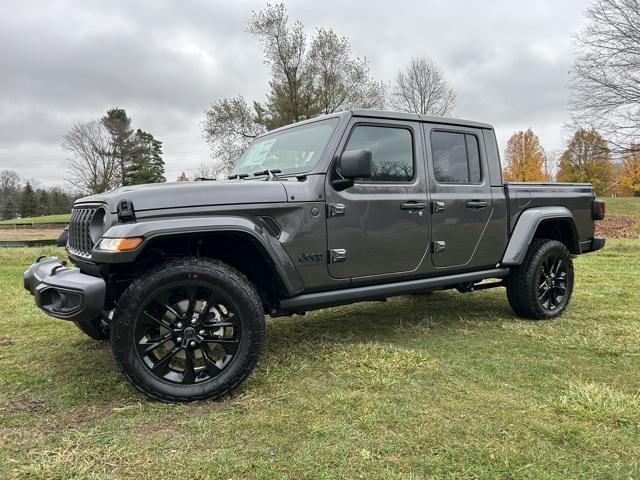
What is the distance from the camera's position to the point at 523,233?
14.3 ft

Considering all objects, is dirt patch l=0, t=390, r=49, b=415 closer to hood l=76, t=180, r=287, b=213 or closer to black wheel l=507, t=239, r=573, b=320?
hood l=76, t=180, r=287, b=213

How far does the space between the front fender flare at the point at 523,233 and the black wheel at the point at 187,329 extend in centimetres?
259

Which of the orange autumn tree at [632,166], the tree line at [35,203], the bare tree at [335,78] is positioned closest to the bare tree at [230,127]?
the bare tree at [335,78]

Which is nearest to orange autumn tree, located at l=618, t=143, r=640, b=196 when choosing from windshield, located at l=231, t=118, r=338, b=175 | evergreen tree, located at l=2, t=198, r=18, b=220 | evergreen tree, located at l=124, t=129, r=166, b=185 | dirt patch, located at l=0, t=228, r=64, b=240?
windshield, located at l=231, t=118, r=338, b=175

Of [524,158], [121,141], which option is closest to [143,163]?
[121,141]

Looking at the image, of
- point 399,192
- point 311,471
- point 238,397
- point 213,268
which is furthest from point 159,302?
point 399,192

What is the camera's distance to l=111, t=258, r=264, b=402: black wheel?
8.72 ft

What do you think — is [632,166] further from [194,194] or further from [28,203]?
[28,203]

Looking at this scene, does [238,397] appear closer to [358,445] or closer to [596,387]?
[358,445]

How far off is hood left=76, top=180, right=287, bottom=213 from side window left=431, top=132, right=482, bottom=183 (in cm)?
159

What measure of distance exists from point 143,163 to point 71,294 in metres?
48.3

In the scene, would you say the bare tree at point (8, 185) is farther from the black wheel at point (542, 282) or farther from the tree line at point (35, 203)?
the black wheel at point (542, 282)

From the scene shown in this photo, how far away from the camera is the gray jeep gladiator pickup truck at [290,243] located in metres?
2.70

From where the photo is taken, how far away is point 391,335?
4133 mm
